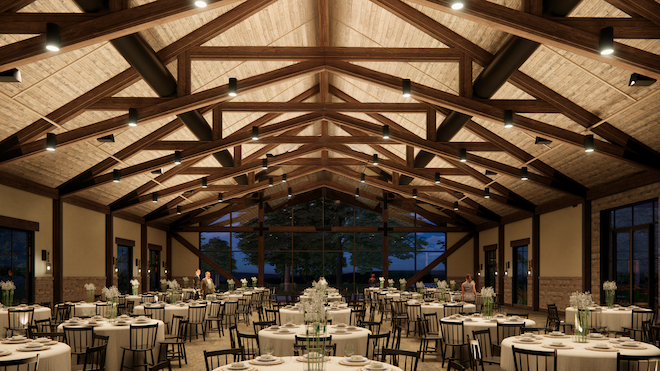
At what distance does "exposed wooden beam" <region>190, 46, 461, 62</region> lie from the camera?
29.4ft

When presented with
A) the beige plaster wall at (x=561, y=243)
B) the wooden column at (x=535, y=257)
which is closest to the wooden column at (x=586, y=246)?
the beige plaster wall at (x=561, y=243)

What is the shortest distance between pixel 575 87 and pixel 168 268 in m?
20.6

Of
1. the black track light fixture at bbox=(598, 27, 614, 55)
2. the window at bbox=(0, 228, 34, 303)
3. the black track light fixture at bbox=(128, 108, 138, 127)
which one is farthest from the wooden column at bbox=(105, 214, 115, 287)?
the black track light fixture at bbox=(598, 27, 614, 55)

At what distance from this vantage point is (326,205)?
25984 millimetres

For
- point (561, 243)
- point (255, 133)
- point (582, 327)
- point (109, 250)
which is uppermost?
point (255, 133)

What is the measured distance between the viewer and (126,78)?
9656 millimetres

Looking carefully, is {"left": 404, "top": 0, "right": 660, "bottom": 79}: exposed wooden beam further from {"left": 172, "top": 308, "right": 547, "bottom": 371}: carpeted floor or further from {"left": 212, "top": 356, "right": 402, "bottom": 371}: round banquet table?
{"left": 172, "top": 308, "right": 547, "bottom": 371}: carpeted floor

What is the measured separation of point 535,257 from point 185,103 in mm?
13545

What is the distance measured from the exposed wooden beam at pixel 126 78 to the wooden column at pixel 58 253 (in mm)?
4367

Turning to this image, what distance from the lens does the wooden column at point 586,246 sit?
49.7 feet

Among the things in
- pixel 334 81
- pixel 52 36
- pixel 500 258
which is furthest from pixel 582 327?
pixel 500 258

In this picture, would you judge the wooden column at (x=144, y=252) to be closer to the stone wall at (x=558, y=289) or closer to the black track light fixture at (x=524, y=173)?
the stone wall at (x=558, y=289)

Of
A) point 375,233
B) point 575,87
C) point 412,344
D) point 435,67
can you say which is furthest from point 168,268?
point 575,87

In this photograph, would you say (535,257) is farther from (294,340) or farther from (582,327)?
(294,340)
